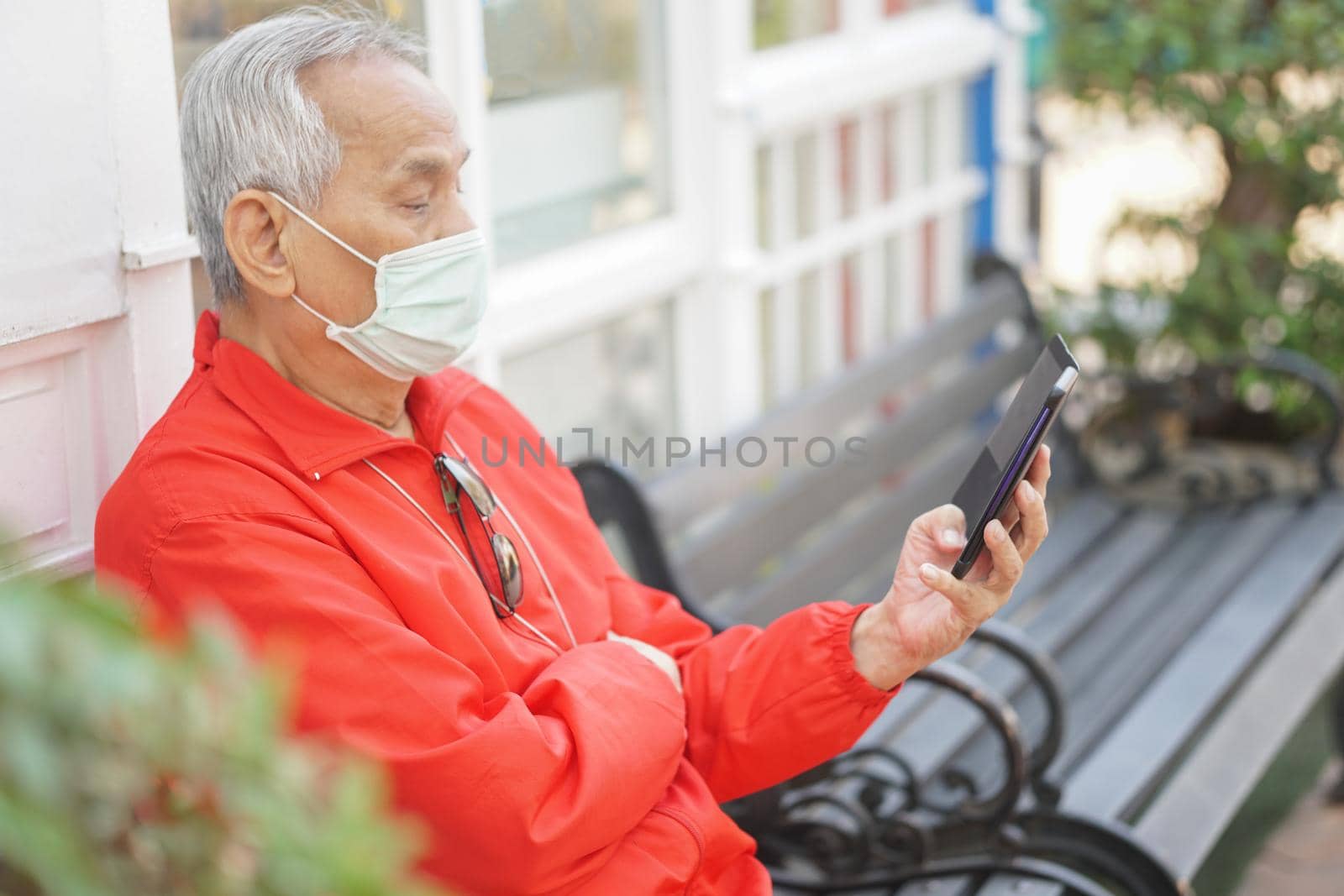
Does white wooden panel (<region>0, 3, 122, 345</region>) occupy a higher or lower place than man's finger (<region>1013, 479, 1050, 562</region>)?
higher

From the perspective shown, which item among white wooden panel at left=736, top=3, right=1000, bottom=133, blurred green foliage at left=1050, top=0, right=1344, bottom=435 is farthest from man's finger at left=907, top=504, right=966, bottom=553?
blurred green foliage at left=1050, top=0, right=1344, bottom=435

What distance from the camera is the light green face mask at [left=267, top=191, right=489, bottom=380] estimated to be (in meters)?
1.80

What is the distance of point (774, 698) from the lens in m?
1.99

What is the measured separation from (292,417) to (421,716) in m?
0.41

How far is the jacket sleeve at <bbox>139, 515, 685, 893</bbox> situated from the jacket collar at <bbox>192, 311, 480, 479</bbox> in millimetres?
106

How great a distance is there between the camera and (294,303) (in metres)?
1.80

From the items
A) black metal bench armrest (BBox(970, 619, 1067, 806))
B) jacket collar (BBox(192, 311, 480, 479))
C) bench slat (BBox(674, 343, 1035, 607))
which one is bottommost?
black metal bench armrest (BBox(970, 619, 1067, 806))

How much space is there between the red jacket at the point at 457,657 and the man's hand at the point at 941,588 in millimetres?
38

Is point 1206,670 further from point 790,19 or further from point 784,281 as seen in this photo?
point 790,19

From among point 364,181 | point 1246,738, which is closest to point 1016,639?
point 1246,738

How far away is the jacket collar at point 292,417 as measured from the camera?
5.72 feet

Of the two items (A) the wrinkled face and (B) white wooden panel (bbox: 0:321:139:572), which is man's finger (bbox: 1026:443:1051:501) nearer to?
(A) the wrinkled face

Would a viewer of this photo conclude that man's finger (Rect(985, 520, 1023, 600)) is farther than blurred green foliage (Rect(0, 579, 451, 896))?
Yes

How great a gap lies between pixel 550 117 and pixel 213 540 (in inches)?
71.9
